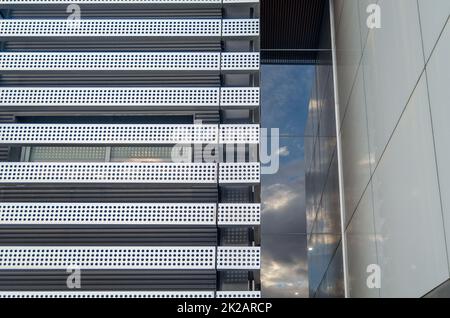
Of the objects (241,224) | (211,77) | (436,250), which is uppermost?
(211,77)

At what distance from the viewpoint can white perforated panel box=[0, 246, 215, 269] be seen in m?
10.6

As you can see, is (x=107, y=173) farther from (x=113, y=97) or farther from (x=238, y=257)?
(x=238, y=257)

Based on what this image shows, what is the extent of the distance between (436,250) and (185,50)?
8.78m

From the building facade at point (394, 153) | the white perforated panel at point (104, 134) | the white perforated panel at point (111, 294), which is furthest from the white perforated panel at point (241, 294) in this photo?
the white perforated panel at point (104, 134)

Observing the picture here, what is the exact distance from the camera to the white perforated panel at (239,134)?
11820 millimetres

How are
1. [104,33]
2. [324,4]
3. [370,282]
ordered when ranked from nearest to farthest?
[370,282] < [104,33] < [324,4]

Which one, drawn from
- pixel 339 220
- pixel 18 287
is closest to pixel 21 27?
pixel 18 287

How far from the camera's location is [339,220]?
1218cm

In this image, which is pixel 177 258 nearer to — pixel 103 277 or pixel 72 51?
pixel 103 277

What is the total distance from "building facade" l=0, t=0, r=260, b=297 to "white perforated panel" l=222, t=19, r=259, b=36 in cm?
2

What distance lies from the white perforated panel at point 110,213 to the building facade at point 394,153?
2.75 m

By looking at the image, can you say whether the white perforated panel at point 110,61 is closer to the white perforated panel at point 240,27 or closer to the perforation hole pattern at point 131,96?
the perforation hole pattern at point 131,96

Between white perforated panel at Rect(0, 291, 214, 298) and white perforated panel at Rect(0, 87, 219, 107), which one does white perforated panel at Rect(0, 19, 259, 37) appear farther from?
white perforated panel at Rect(0, 291, 214, 298)

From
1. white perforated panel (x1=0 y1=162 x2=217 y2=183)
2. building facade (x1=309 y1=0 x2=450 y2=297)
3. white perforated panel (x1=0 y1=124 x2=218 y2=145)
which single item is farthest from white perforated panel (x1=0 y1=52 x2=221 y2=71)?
building facade (x1=309 y1=0 x2=450 y2=297)
